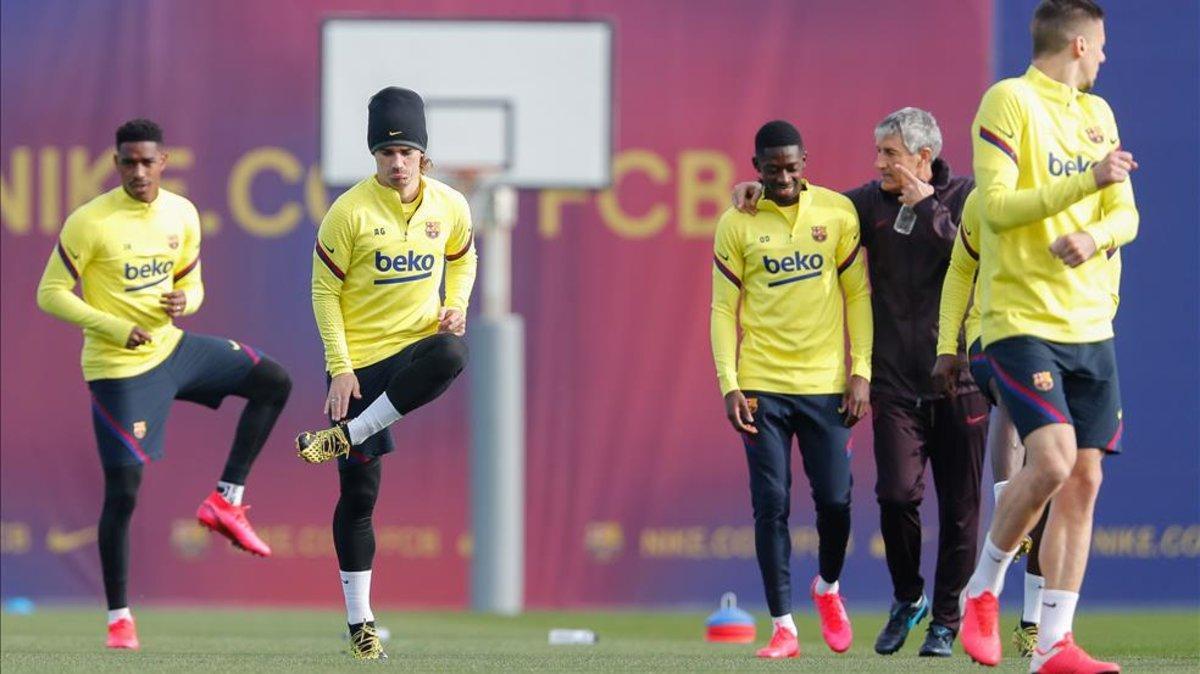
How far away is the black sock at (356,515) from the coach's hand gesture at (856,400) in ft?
5.23

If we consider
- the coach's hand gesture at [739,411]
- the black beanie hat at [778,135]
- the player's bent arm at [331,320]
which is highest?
the black beanie hat at [778,135]

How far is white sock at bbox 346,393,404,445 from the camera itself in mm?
6723

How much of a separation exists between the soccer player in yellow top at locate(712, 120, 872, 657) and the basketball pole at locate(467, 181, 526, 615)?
4545mm

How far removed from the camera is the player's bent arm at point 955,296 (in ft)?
22.3

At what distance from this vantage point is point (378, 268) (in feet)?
22.3

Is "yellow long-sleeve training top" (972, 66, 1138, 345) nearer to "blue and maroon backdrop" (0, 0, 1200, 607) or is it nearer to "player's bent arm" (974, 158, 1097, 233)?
"player's bent arm" (974, 158, 1097, 233)

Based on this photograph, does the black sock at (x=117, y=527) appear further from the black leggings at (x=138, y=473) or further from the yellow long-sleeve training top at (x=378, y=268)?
the yellow long-sleeve training top at (x=378, y=268)

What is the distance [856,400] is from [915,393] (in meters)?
0.23

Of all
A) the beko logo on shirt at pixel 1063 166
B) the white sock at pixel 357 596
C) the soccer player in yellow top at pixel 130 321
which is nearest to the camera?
the beko logo on shirt at pixel 1063 166

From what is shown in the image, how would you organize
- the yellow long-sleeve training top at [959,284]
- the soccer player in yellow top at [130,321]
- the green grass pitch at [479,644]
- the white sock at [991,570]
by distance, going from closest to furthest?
the white sock at [991,570], the green grass pitch at [479,644], the yellow long-sleeve training top at [959,284], the soccer player in yellow top at [130,321]

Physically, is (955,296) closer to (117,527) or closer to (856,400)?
(856,400)

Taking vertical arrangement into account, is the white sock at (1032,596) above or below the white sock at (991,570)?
below

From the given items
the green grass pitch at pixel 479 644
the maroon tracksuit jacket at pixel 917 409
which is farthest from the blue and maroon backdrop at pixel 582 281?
the maroon tracksuit jacket at pixel 917 409

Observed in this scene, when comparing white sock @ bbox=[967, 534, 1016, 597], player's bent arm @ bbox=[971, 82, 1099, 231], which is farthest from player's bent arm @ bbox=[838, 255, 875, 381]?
player's bent arm @ bbox=[971, 82, 1099, 231]
